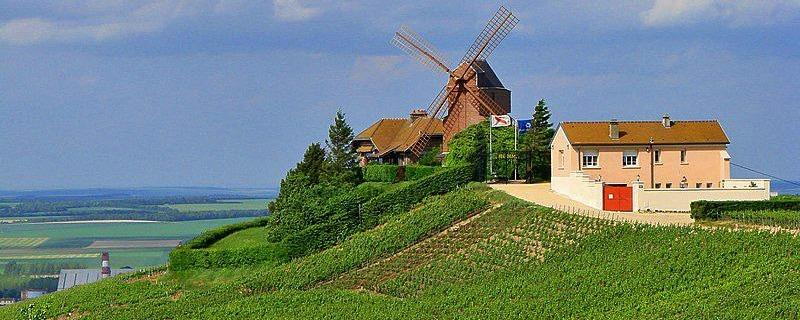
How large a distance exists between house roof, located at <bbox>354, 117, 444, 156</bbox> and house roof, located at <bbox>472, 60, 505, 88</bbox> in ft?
10.4

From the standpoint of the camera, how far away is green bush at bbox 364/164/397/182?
54.5 m

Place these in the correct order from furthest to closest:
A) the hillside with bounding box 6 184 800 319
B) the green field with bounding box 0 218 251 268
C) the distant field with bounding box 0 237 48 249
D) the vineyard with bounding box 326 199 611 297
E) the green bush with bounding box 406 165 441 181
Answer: the distant field with bounding box 0 237 48 249
the green field with bounding box 0 218 251 268
the green bush with bounding box 406 165 441 181
the vineyard with bounding box 326 199 611 297
the hillside with bounding box 6 184 800 319

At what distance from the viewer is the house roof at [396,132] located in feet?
208

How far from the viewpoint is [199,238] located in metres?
45.5

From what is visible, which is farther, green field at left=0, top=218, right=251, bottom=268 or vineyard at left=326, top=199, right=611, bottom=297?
green field at left=0, top=218, right=251, bottom=268

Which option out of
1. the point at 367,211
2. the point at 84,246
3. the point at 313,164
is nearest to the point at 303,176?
the point at 313,164

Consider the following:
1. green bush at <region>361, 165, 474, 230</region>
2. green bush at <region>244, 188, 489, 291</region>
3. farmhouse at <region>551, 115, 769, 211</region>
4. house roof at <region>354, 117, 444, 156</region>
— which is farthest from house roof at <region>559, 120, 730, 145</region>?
house roof at <region>354, 117, 444, 156</region>

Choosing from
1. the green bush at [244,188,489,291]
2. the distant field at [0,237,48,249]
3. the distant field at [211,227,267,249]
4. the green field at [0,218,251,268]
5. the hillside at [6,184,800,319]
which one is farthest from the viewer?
the distant field at [0,237,48,249]

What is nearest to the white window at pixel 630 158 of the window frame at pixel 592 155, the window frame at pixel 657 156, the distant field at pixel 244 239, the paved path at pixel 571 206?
the window frame at pixel 657 156

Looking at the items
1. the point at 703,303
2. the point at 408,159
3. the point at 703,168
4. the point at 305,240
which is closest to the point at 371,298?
the point at 305,240

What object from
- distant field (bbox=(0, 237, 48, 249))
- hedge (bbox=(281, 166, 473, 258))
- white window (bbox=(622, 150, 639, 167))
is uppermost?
white window (bbox=(622, 150, 639, 167))

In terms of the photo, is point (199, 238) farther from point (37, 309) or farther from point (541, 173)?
point (541, 173)

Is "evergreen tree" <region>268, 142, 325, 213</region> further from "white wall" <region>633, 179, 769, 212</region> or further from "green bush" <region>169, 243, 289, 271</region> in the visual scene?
"white wall" <region>633, 179, 769, 212</region>

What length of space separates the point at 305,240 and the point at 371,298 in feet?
22.9
